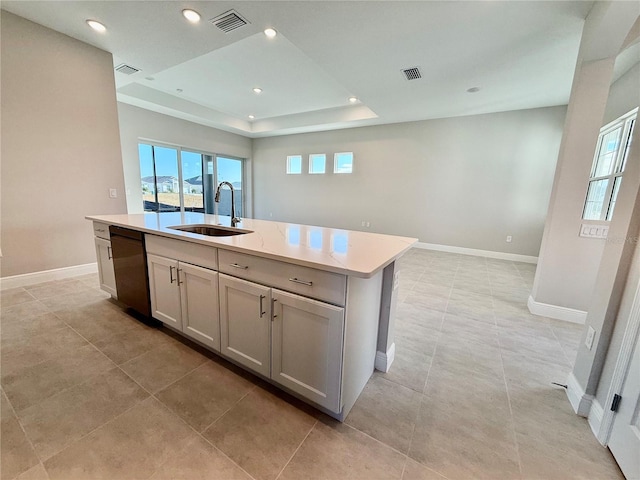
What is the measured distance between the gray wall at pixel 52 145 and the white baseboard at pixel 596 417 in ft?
16.5

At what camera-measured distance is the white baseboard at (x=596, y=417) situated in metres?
1.28

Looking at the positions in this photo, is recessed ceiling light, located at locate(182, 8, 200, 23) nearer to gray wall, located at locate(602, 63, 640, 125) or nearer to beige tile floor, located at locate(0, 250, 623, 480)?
beige tile floor, located at locate(0, 250, 623, 480)

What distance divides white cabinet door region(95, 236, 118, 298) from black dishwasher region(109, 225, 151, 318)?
10 centimetres

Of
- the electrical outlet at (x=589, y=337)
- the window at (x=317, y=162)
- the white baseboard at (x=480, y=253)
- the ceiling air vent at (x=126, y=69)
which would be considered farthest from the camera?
the window at (x=317, y=162)

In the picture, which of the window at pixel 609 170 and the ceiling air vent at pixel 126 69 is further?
the ceiling air vent at pixel 126 69

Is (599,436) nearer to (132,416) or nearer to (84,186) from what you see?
(132,416)

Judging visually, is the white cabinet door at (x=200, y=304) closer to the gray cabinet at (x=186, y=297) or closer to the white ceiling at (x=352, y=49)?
the gray cabinet at (x=186, y=297)

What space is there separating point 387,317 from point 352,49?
2.86 m

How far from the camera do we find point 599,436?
1.27 meters

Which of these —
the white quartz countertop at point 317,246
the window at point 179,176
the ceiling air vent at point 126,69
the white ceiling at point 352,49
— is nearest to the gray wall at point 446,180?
the white ceiling at point 352,49

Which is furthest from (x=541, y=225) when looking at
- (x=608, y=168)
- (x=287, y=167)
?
(x=287, y=167)

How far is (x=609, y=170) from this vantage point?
284 cm

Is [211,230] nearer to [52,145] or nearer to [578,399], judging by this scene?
[52,145]

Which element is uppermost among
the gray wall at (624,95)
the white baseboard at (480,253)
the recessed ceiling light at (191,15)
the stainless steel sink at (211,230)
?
the recessed ceiling light at (191,15)
